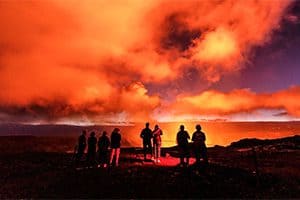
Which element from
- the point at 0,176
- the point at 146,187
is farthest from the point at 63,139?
the point at 146,187

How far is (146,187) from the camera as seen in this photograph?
2066 centimetres

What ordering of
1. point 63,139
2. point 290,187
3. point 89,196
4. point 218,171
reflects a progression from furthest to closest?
point 63,139 < point 218,171 < point 290,187 < point 89,196

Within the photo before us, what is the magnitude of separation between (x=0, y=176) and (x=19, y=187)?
17.5 feet

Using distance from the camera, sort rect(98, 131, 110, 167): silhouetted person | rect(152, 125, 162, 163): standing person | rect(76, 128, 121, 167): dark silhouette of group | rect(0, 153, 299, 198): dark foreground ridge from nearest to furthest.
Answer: rect(0, 153, 299, 198): dark foreground ridge < rect(76, 128, 121, 167): dark silhouette of group < rect(98, 131, 110, 167): silhouetted person < rect(152, 125, 162, 163): standing person

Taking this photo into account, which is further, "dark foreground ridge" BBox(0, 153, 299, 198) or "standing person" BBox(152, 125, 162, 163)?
"standing person" BBox(152, 125, 162, 163)

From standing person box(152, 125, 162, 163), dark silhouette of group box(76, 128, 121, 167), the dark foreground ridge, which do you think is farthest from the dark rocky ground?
standing person box(152, 125, 162, 163)

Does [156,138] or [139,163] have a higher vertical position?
[156,138]

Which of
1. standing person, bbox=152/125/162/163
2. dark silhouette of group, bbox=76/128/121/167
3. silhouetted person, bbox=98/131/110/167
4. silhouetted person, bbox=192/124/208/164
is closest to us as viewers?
silhouetted person, bbox=192/124/208/164

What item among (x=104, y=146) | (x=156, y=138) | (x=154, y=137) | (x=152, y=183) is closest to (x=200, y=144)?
(x=156, y=138)

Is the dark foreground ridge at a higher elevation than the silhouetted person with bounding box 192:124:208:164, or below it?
below

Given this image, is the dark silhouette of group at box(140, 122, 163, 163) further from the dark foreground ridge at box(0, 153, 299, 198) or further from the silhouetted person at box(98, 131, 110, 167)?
the silhouetted person at box(98, 131, 110, 167)

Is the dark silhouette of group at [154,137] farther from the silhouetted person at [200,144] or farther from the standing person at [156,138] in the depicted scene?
the silhouetted person at [200,144]

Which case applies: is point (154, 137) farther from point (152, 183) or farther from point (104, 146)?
point (152, 183)

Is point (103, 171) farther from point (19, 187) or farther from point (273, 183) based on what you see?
point (273, 183)
